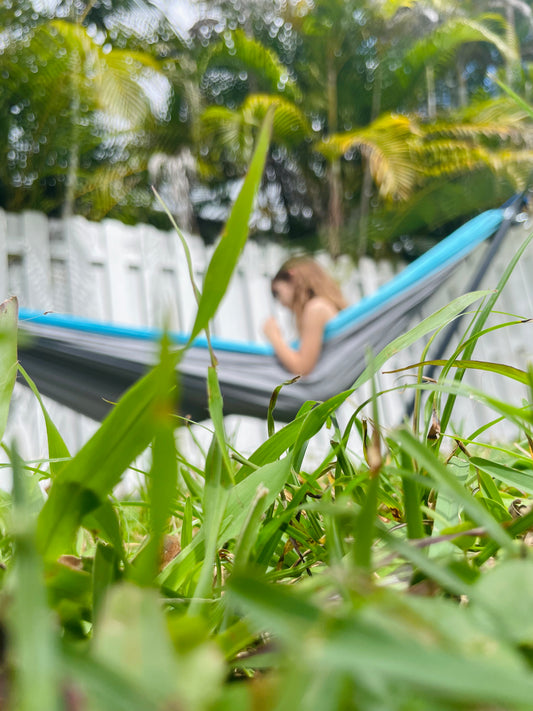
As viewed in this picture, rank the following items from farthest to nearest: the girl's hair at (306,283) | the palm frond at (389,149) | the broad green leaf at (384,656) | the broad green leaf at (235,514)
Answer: the palm frond at (389,149) < the girl's hair at (306,283) < the broad green leaf at (235,514) < the broad green leaf at (384,656)

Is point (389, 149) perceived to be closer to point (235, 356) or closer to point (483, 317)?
point (235, 356)

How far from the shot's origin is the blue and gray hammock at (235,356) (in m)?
1.68

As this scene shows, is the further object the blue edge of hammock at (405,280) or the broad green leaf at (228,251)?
the blue edge of hammock at (405,280)

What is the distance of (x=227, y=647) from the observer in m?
0.11

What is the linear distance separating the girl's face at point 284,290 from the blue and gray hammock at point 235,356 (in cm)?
63

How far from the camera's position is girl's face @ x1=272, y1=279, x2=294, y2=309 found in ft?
8.58

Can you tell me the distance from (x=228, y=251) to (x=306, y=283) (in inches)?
96.7

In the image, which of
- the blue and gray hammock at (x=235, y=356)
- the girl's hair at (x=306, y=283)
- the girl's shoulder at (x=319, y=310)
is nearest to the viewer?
the blue and gray hammock at (x=235, y=356)

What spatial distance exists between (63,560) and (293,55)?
5.94m

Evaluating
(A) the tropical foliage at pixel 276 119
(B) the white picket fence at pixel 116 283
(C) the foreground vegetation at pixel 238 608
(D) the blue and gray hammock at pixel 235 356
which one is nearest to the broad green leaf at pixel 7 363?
(C) the foreground vegetation at pixel 238 608

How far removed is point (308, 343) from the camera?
6.77 ft

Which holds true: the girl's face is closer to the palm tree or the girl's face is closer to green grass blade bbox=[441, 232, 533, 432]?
the palm tree

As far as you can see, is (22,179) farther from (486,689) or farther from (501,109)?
(486,689)

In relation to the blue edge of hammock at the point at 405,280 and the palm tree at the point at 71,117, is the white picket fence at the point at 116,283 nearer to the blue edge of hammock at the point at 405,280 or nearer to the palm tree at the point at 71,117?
the blue edge of hammock at the point at 405,280
